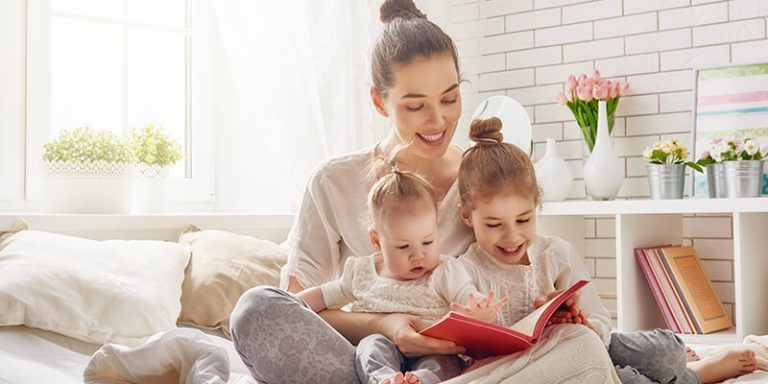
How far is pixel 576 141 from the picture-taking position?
383 cm

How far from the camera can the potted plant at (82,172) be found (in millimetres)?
2959

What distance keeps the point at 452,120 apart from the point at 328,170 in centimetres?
35

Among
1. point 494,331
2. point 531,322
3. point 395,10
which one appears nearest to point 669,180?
point 395,10

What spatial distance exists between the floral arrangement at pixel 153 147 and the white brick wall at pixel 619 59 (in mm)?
1337

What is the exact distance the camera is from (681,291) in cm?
324

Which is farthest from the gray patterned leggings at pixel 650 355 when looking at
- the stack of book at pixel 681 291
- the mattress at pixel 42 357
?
the stack of book at pixel 681 291

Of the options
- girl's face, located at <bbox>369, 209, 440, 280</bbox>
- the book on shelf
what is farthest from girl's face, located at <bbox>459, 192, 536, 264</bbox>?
the book on shelf

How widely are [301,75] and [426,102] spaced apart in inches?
63.9

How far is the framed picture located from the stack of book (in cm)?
27

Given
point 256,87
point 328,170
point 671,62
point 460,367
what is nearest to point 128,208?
point 256,87

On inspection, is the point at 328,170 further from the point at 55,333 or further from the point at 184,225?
the point at 184,225

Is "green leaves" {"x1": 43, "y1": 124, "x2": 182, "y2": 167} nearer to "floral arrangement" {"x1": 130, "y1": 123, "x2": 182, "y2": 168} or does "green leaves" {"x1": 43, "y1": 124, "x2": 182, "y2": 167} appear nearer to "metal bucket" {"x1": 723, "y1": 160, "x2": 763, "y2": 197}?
"floral arrangement" {"x1": 130, "y1": 123, "x2": 182, "y2": 168}

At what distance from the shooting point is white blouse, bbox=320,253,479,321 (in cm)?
179

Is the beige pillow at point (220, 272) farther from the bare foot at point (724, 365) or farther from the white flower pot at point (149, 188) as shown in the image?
the bare foot at point (724, 365)
